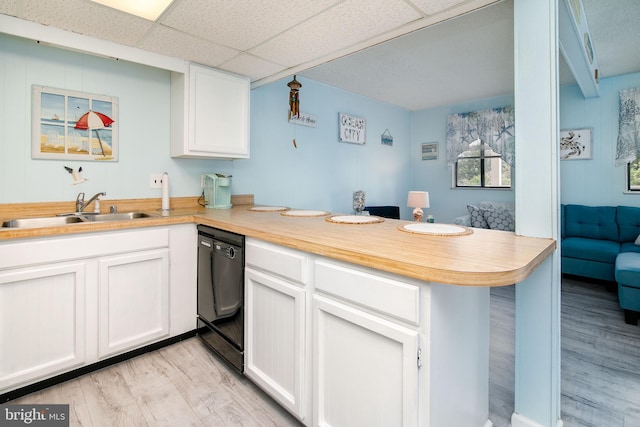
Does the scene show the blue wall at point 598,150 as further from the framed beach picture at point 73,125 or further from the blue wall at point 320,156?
the framed beach picture at point 73,125

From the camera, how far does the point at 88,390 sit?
1690 millimetres

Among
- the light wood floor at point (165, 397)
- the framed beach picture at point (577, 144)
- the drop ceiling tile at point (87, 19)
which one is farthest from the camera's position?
the framed beach picture at point (577, 144)

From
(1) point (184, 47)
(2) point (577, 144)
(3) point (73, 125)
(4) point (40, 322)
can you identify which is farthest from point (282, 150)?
(2) point (577, 144)

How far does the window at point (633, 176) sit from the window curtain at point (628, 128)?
11cm

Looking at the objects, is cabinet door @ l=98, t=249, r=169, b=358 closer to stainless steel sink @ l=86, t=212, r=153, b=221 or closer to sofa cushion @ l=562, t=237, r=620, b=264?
stainless steel sink @ l=86, t=212, r=153, b=221

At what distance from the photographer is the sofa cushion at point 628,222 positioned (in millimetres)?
3516

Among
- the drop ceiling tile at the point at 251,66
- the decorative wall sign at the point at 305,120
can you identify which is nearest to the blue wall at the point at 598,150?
the decorative wall sign at the point at 305,120

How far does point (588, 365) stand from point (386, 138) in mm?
3634

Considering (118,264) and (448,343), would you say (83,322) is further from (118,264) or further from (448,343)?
(448,343)

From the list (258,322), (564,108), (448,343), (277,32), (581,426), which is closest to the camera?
(448,343)

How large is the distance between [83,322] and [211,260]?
728 millimetres

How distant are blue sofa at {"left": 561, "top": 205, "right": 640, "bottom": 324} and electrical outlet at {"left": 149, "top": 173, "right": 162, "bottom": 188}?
12.8ft

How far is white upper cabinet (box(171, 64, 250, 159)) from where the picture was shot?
7.73 feet

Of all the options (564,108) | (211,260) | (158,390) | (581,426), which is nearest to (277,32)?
(211,260)
